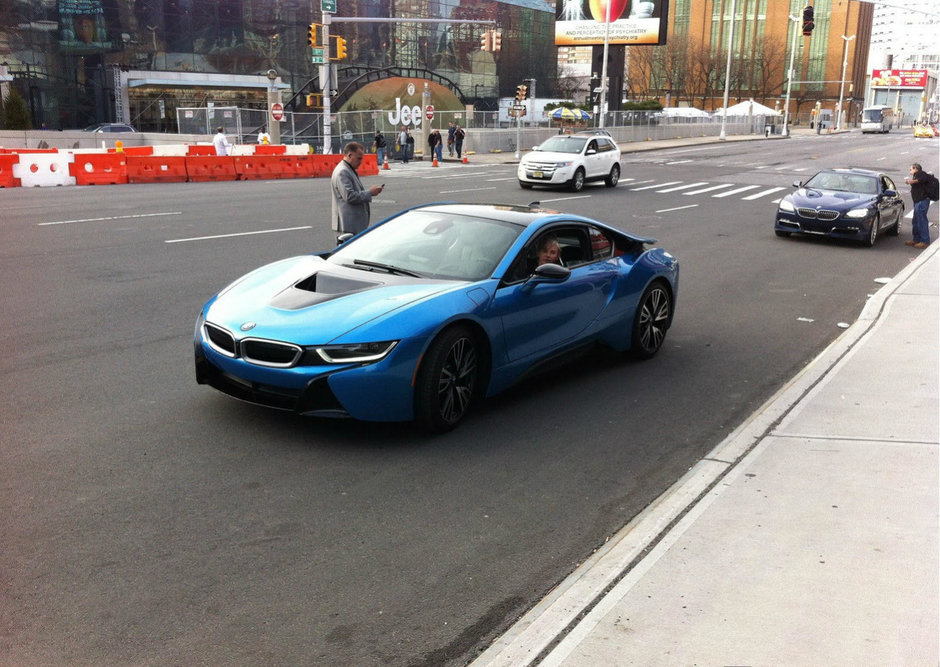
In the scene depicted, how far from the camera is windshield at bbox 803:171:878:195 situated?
59.3ft

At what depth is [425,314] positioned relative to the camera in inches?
230

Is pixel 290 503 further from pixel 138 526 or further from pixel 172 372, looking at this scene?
pixel 172 372

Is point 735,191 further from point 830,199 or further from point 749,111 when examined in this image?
point 749,111

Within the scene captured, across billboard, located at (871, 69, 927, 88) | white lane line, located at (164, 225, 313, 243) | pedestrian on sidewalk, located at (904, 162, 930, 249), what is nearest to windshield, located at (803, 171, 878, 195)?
pedestrian on sidewalk, located at (904, 162, 930, 249)

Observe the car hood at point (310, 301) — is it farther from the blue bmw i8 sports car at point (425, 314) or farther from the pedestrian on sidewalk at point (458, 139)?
the pedestrian on sidewalk at point (458, 139)

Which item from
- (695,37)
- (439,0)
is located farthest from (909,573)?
(695,37)

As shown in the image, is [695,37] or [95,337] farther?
[695,37]

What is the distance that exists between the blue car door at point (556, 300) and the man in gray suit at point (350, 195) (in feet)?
11.3

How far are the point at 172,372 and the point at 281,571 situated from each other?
11.5ft

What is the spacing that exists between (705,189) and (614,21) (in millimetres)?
46134

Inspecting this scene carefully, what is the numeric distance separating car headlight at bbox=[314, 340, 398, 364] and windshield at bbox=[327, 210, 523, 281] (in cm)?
108

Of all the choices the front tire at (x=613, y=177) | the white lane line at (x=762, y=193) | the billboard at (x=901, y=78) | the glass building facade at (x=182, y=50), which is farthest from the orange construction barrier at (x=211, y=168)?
the billboard at (x=901, y=78)

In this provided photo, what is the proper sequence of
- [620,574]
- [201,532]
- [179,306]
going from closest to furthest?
[620,574] < [201,532] < [179,306]

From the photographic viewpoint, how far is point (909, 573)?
13.9 ft
